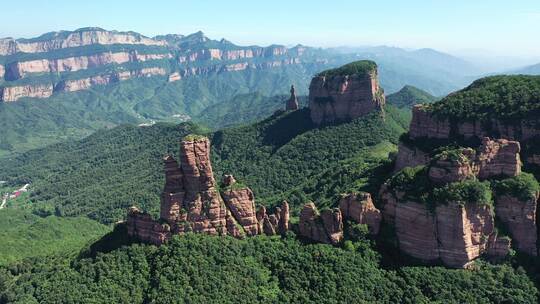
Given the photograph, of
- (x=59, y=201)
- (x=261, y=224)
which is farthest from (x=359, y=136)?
(x=59, y=201)

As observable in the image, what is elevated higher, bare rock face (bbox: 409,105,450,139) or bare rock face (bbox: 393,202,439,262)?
bare rock face (bbox: 409,105,450,139)

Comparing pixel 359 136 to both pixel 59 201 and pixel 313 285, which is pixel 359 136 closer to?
pixel 313 285

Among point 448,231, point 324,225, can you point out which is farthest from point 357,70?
point 448,231

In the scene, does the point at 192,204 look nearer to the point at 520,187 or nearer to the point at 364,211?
the point at 364,211

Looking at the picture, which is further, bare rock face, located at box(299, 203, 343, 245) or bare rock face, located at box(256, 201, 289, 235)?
bare rock face, located at box(256, 201, 289, 235)

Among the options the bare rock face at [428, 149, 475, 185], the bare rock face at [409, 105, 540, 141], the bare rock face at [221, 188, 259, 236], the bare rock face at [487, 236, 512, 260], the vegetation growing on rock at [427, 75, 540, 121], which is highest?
the vegetation growing on rock at [427, 75, 540, 121]

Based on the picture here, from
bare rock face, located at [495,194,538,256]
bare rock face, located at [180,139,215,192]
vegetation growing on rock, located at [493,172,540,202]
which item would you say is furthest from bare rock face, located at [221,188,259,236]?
vegetation growing on rock, located at [493,172,540,202]

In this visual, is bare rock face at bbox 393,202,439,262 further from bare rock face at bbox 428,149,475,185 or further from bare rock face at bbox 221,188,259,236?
bare rock face at bbox 221,188,259,236

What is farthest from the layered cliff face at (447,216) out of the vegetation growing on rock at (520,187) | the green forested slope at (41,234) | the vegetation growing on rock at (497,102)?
the green forested slope at (41,234)

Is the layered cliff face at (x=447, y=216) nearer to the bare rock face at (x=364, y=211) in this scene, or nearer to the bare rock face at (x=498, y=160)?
the bare rock face at (x=498, y=160)
